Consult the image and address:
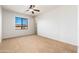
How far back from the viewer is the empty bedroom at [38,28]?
1.45 metres

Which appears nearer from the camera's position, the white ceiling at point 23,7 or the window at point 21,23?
the white ceiling at point 23,7

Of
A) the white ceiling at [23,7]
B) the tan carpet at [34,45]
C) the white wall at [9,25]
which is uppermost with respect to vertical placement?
the white ceiling at [23,7]

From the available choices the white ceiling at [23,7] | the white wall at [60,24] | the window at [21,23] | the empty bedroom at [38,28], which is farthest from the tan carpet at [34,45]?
the white ceiling at [23,7]

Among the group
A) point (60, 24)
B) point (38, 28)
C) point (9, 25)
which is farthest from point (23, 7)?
point (60, 24)

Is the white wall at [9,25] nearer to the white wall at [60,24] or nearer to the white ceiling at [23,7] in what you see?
the white ceiling at [23,7]

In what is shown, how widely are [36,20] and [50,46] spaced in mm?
672

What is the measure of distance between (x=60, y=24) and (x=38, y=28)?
52 centimetres

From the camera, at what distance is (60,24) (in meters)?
1.60

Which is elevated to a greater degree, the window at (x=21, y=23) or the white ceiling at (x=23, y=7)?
the white ceiling at (x=23, y=7)

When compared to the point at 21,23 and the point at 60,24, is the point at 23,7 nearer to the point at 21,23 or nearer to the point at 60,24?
the point at 21,23

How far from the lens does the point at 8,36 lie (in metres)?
1.58

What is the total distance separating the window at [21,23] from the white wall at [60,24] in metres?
0.28
